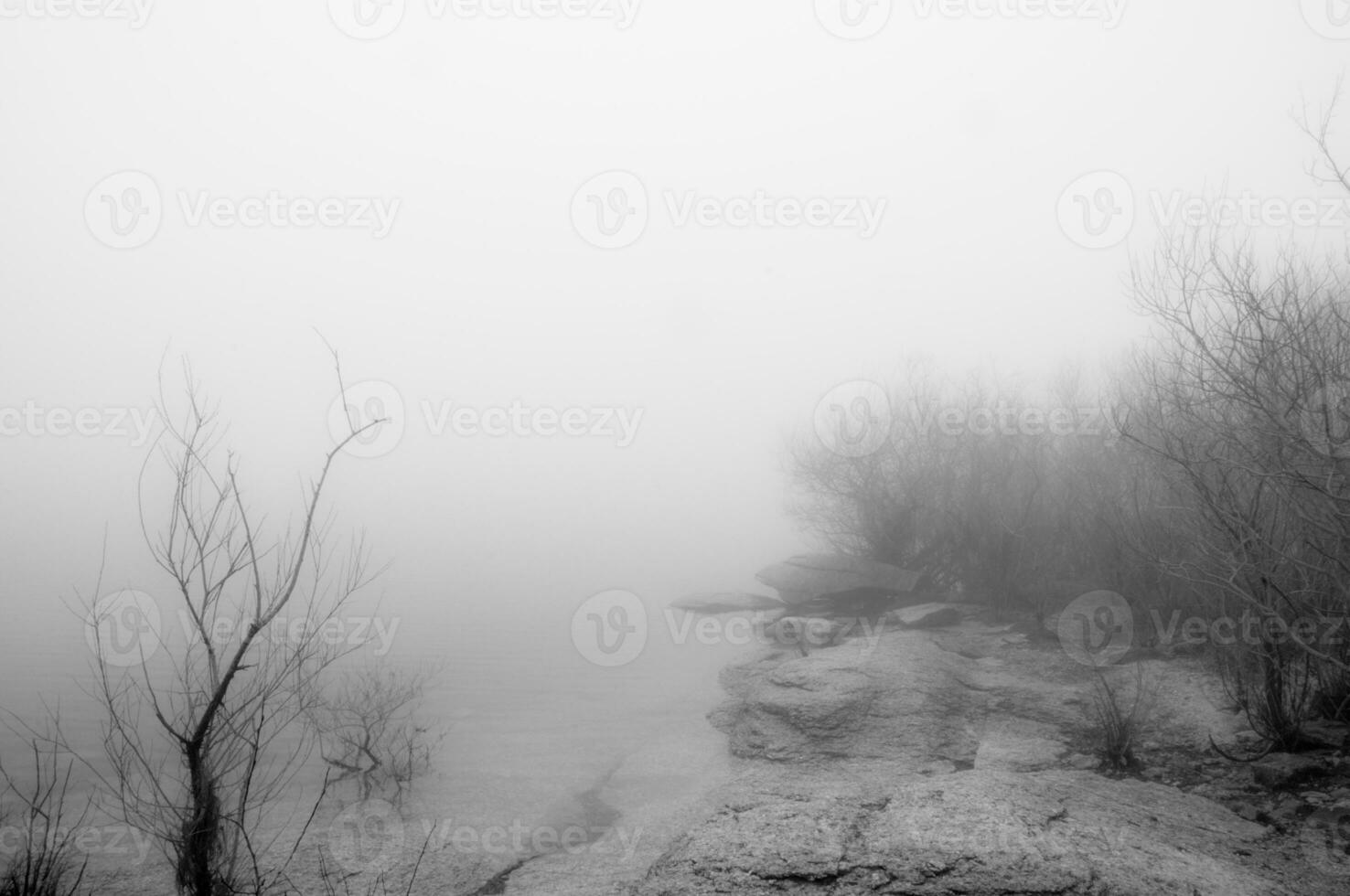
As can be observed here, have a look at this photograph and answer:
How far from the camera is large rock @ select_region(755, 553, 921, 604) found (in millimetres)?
19375

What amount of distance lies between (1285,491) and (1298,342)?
5.13ft

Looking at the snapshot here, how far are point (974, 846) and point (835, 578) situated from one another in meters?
15.1

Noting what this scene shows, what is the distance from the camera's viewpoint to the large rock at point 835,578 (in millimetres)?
19375

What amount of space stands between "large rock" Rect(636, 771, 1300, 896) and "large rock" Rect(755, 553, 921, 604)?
1252cm

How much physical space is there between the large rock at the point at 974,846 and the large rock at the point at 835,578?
1252cm

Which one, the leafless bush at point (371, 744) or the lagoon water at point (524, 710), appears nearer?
the lagoon water at point (524, 710)

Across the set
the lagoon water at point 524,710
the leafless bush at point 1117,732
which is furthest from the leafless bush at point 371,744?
the leafless bush at point 1117,732

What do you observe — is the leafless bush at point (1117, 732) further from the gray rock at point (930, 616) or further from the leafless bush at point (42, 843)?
the leafless bush at point (42, 843)

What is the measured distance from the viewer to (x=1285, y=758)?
6.93 meters

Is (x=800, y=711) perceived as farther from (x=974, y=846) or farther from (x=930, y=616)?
(x=930, y=616)

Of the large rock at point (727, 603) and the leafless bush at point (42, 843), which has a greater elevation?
the leafless bush at point (42, 843)

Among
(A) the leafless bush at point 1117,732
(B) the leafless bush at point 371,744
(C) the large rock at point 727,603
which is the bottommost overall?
(C) the large rock at point 727,603

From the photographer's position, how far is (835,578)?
20.2 metres

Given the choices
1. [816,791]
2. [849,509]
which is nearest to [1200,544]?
[816,791]
